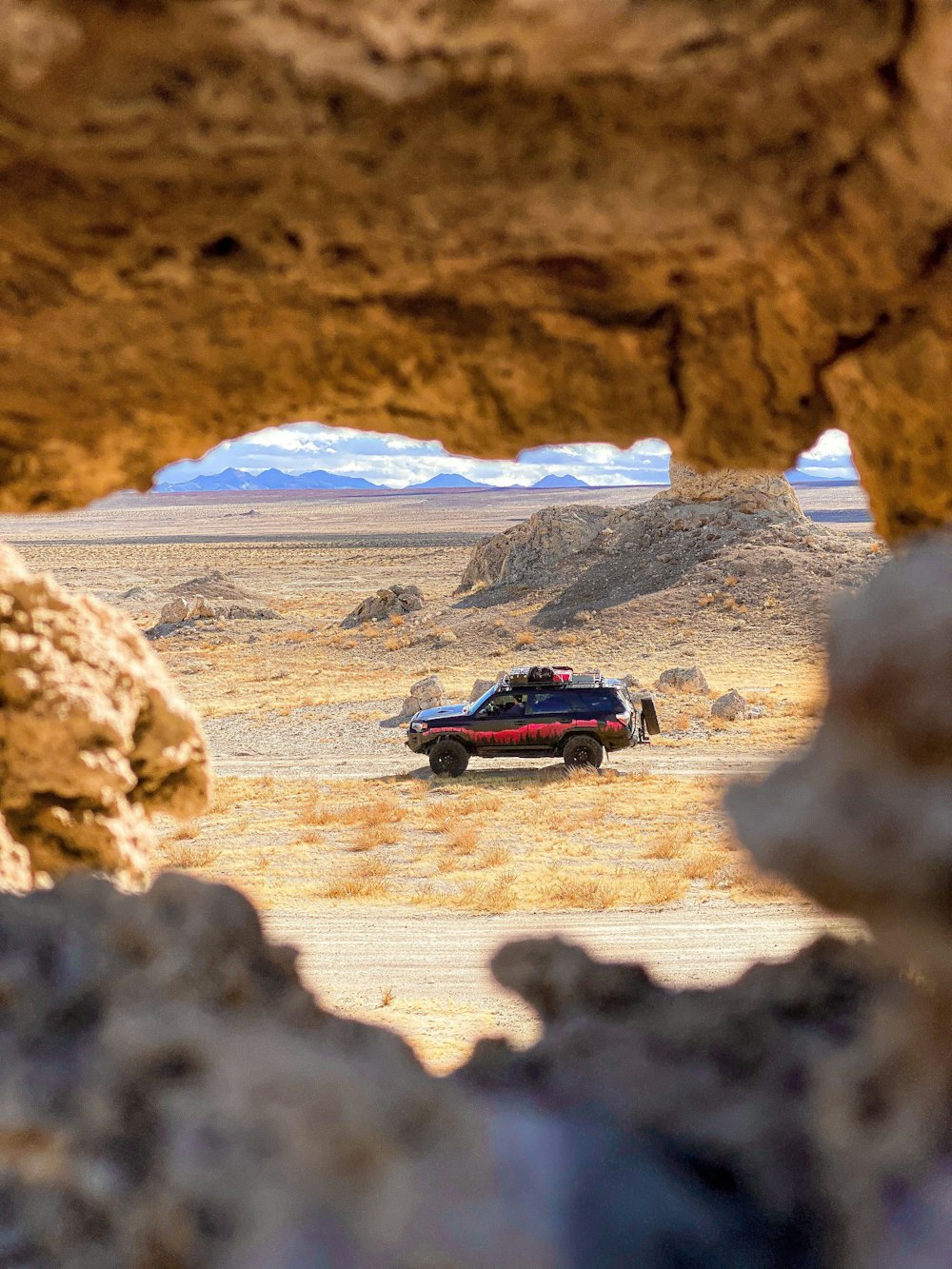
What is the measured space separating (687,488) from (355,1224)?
3199 cm

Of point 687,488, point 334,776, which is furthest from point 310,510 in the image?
point 334,776

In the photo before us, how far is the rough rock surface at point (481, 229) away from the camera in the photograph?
2.35m

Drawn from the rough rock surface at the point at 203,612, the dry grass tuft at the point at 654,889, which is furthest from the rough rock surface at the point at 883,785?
the rough rock surface at the point at 203,612

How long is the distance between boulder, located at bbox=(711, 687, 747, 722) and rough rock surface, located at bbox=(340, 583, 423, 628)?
1558 centimetres

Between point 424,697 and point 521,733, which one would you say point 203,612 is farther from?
point 521,733

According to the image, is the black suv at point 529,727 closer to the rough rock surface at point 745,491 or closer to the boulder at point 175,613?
the rough rock surface at point 745,491

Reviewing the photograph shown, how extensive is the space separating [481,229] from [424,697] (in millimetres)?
18752

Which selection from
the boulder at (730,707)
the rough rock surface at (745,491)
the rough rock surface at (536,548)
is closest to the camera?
the boulder at (730,707)

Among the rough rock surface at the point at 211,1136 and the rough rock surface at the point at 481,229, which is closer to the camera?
the rough rock surface at the point at 211,1136

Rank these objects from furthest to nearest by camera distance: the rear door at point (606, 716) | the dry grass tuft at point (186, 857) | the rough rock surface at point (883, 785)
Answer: the rear door at point (606, 716) → the dry grass tuft at point (186, 857) → the rough rock surface at point (883, 785)

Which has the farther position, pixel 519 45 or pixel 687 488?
pixel 687 488

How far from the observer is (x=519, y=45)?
2357 mm

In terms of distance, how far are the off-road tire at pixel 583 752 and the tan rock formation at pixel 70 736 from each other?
466 inches

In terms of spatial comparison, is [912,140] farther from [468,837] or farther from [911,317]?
[468,837]
